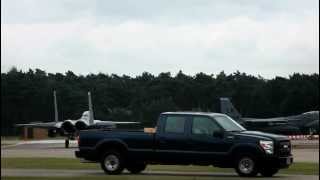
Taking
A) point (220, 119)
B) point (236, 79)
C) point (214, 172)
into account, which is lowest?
point (214, 172)

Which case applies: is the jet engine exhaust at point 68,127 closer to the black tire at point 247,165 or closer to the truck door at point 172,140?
the truck door at point 172,140

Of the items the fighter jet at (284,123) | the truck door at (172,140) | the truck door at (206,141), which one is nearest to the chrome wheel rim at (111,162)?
the truck door at (172,140)

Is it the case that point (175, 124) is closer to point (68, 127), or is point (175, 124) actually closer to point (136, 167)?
point (136, 167)

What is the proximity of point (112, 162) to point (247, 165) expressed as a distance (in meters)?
3.58

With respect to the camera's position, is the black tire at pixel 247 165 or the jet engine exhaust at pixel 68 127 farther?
the jet engine exhaust at pixel 68 127

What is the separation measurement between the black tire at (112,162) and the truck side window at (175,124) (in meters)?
1.44

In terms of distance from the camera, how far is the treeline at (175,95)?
4486 inches

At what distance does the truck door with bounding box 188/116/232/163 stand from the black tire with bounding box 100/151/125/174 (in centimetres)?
192

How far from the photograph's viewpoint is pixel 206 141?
1872 centimetres

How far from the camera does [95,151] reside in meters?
19.9

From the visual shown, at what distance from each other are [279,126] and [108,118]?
48.4 metres

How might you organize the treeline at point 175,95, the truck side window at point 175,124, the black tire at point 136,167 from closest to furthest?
the truck side window at point 175,124, the black tire at point 136,167, the treeline at point 175,95

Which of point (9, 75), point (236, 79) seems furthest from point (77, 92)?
point (9, 75)

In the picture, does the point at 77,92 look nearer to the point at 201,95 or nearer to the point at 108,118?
the point at 108,118
